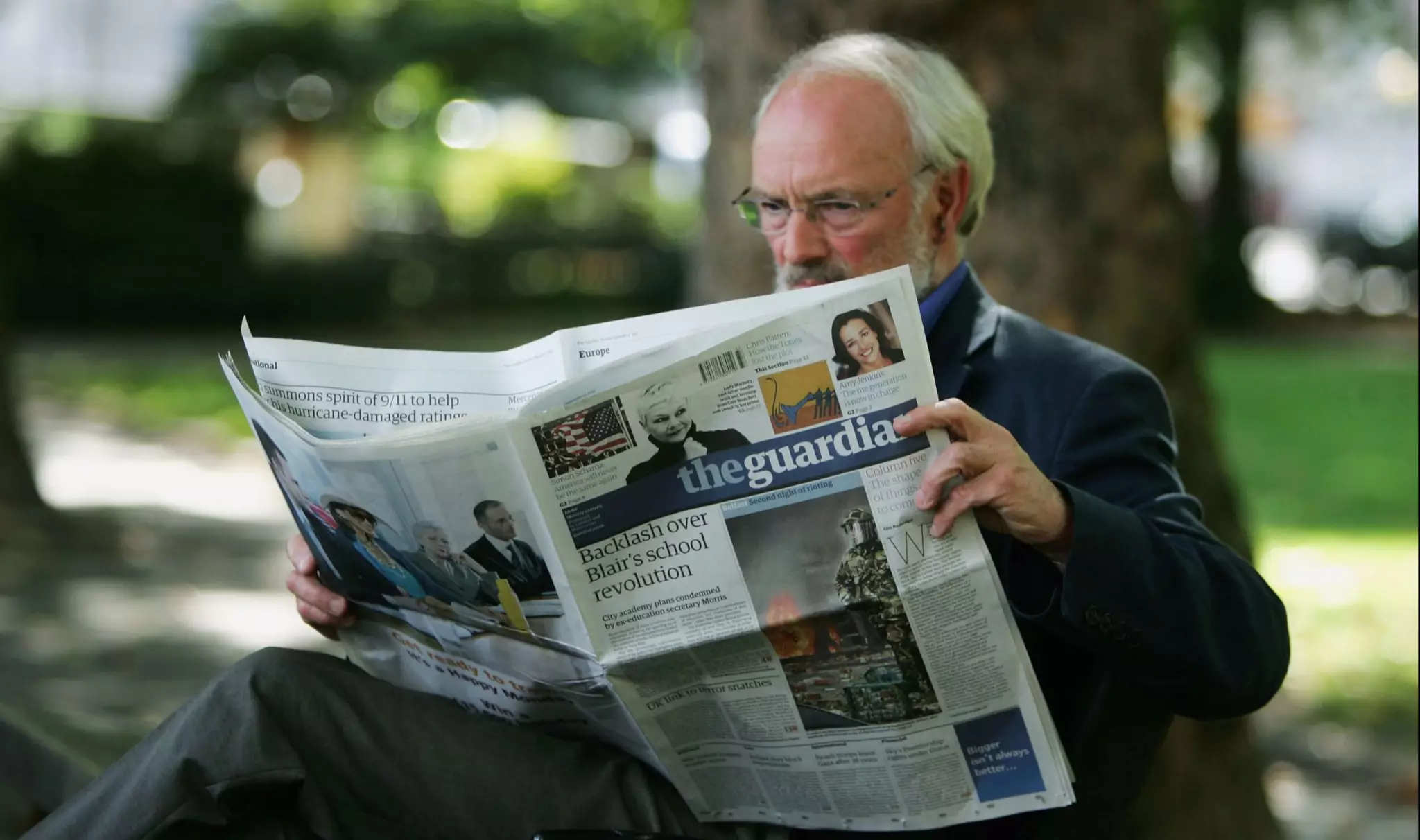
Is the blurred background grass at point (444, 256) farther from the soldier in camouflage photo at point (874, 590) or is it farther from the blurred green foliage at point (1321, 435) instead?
the soldier in camouflage photo at point (874, 590)

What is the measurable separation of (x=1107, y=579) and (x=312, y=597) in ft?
3.39

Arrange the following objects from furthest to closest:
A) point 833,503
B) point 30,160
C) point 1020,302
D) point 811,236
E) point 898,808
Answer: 1. point 30,160
2. point 1020,302
3. point 811,236
4. point 898,808
5. point 833,503

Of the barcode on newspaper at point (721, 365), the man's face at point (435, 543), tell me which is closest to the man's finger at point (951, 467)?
the barcode on newspaper at point (721, 365)

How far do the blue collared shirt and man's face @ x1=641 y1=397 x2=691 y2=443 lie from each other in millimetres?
595

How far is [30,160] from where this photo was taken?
1611 centimetres

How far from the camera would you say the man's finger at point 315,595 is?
2.00 m

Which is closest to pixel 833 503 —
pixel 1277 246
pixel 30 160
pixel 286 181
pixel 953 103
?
pixel 953 103

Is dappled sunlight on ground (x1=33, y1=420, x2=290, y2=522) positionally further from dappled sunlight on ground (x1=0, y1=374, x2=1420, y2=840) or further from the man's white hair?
the man's white hair

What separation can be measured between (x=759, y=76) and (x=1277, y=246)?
31.3 meters

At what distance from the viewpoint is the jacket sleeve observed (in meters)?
1.69

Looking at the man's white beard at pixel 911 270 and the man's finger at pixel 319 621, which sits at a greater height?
the man's white beard at pixel 911 270

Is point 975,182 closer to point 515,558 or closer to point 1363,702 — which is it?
point 515,558

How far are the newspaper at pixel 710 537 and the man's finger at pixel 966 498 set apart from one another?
0.03 m

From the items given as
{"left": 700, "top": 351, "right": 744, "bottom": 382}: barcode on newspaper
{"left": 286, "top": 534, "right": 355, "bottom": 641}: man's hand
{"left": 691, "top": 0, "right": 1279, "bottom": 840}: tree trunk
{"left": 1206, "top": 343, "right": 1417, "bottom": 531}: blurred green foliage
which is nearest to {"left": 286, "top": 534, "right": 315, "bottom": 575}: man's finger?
{"left": 286, "top": 534, "right": 355, "bottom": 641}: man's hand
